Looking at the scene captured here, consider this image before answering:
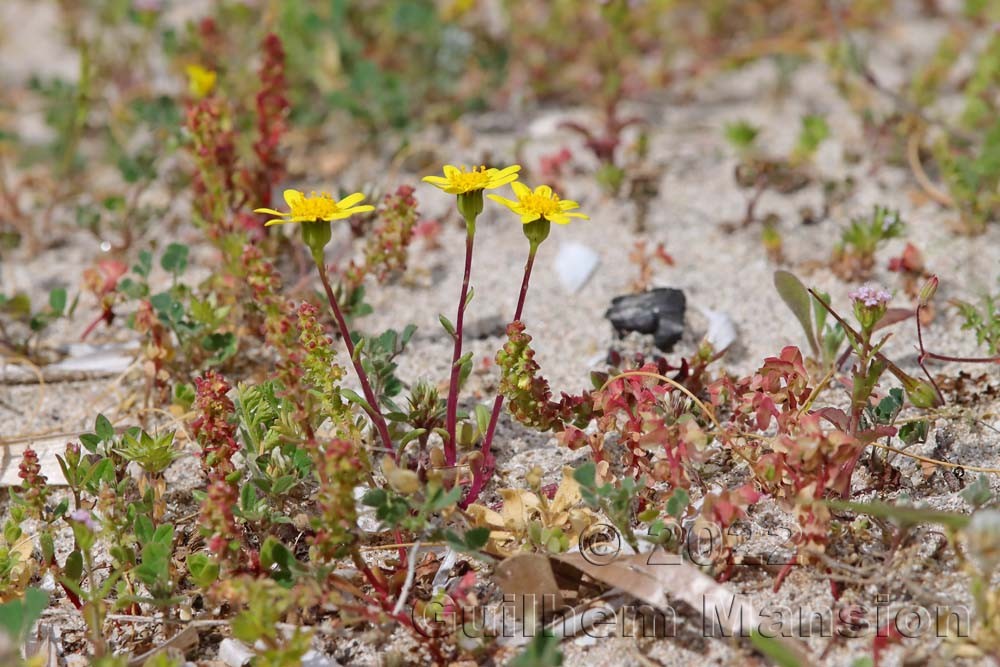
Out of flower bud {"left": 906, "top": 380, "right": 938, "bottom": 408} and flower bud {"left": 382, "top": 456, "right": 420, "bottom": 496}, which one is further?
flower bud {"left": 906, "top": 380, "right": 938, "bottom": 408}

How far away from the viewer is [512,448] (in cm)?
288

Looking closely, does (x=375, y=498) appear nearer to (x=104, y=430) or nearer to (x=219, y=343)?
(x=104, y=430)

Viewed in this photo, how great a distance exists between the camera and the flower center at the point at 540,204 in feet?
8.07

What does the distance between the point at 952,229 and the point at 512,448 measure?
2.02m

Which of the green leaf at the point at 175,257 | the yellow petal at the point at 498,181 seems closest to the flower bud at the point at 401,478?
the yellow petal at the point at 498,181

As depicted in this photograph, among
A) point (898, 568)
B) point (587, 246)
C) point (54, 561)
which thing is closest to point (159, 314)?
point (54, 561)

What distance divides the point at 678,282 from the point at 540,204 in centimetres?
127

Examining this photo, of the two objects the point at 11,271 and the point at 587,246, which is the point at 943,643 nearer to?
the point at 587,246

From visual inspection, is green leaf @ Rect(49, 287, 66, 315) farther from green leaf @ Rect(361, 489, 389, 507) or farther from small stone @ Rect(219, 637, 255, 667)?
green leaf @ Rect(361, 489, 389, 507)

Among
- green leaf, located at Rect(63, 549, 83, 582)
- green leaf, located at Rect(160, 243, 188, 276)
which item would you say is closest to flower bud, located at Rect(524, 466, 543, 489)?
green leaf, located at Rect(63, 549, 83, 582)

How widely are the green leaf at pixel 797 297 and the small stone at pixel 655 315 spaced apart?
43 cm

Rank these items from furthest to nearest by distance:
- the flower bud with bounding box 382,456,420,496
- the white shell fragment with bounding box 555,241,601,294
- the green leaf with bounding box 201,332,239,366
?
1. the white shell fragment with bounding box 555,241,601,294
2. the green leaf with bounding box 201,332,239,366
3. the flower bud with bounding box 382,456,420,496

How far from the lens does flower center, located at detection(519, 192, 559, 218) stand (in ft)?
8.07

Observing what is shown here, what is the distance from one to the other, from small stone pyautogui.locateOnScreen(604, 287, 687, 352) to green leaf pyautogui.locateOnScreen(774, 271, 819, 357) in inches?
17.0
